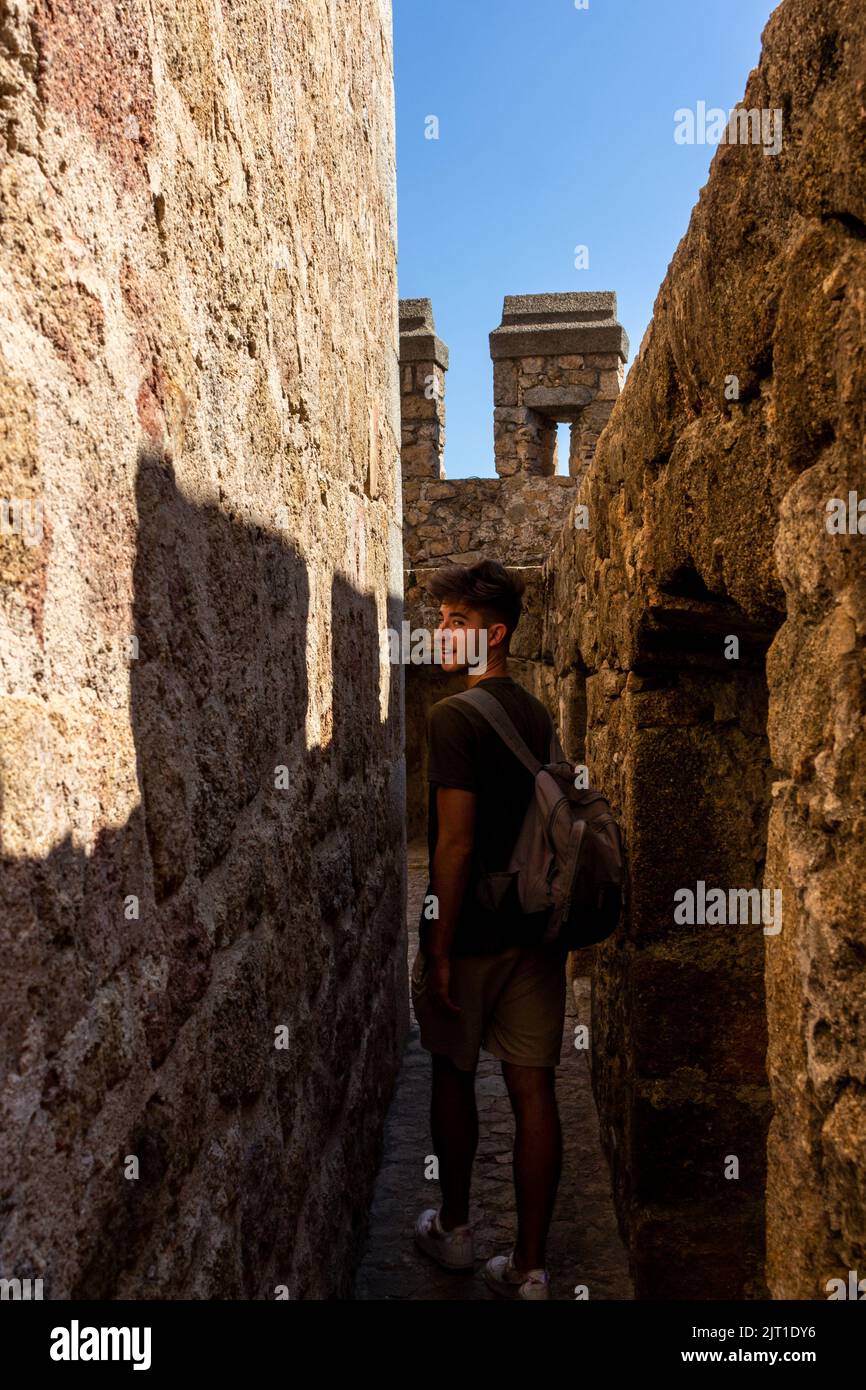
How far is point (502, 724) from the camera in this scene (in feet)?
8.63

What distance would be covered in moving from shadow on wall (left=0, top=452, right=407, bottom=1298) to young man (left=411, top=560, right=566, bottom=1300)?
25 cm

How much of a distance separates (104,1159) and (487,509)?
353 inches

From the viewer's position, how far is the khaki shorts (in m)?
2.68

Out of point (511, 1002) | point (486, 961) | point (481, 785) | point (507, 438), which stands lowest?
point (511, 1002)

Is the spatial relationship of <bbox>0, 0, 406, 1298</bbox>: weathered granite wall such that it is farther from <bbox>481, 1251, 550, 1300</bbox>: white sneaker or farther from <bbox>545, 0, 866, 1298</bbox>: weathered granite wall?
<bbox>545, 0, 866, 1298</bbox>: weathered granite wall

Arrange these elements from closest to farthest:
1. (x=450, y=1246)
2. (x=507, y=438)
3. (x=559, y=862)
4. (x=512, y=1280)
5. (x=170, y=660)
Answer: (x=170, y=660) → (x=559, y=862) → (x=512, y=1280) → (x=450, y=1246) → (x=507, y=438)

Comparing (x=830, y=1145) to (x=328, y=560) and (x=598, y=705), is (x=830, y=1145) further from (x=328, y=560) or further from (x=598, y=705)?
(x=598, y=705)

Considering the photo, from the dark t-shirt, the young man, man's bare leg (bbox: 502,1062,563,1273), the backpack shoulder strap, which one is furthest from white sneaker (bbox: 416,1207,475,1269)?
the backpack shoulder strap

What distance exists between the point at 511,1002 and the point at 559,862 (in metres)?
0.41

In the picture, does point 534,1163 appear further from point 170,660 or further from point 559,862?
point 170,660

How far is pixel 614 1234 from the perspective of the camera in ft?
9.86

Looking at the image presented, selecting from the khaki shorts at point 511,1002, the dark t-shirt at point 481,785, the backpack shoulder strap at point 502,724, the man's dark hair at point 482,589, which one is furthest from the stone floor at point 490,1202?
the man's dark hair at point 482,589

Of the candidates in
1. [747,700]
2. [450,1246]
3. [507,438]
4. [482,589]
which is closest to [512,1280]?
[450,1246]

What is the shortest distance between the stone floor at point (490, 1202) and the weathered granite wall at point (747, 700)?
0.16m
